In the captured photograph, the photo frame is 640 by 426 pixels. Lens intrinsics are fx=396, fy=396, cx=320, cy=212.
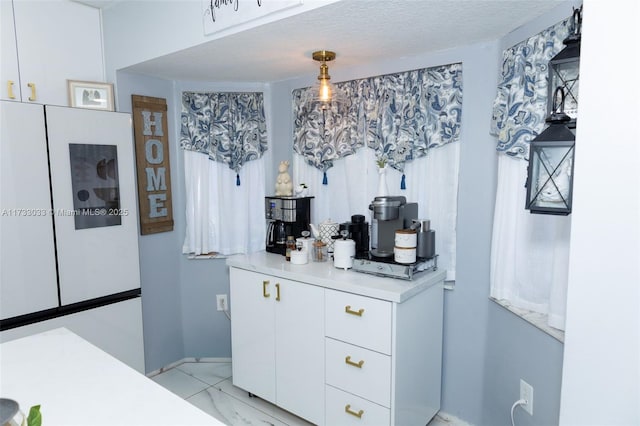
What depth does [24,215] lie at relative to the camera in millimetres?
2033

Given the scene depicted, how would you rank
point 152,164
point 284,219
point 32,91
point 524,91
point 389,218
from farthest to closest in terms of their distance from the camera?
point 152,164, point 284,219, point 32,91, point 389,218, point 524,91

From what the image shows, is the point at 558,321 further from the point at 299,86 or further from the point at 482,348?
the point at 299,86

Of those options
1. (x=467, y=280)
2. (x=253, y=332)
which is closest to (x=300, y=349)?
(x=253, y=332)

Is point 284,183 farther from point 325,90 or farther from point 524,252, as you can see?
point 524,252

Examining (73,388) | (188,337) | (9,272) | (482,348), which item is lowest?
(188,337)

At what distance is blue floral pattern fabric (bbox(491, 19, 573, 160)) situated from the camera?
168cm

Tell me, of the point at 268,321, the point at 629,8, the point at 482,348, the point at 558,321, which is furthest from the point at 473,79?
the point at 268,321

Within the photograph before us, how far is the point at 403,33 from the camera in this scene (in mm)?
1926

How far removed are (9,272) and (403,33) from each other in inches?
90.3

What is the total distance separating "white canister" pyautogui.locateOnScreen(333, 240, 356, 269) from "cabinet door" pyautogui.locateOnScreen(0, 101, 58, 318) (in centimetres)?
155

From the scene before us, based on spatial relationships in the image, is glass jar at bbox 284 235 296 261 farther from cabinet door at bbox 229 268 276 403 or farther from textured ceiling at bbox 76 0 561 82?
textured ceiling at bbox 76 0 561 82

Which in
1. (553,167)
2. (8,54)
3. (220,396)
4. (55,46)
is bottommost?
(220,396)

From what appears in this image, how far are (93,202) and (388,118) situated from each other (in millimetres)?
1810

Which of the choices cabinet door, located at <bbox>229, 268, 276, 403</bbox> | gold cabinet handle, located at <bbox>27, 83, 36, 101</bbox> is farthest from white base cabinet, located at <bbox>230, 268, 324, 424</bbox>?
gold cabinet handle, located at <bbox>27, 83, 36, 101</bbox>
